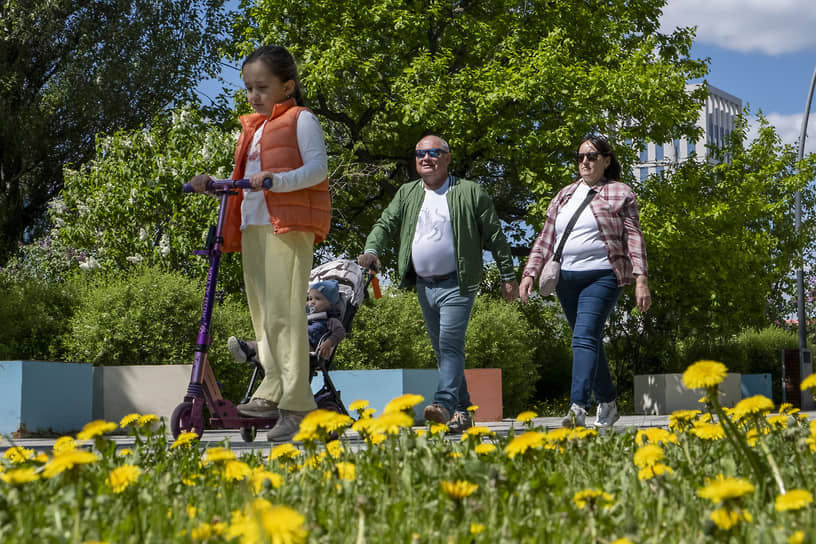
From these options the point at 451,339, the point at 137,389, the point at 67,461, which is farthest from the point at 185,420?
the point at 137,389

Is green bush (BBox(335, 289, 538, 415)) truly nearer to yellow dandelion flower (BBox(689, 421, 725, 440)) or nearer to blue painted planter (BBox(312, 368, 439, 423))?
blue painted planter (BBox(312, 368, 439, 423))

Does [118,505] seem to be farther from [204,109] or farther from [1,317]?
[204,109]

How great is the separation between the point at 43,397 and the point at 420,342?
5811mm

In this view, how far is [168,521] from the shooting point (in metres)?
2.17

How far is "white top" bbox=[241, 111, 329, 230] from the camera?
5.00 meters

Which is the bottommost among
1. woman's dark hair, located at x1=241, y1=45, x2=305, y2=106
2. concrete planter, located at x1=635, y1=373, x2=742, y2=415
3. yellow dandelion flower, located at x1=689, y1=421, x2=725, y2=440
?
concrete planter, located at x1=635, y1=373, x2=742, y2=415

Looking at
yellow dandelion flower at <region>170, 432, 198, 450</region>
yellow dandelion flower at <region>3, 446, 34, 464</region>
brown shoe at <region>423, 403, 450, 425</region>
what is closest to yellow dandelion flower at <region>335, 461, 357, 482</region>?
yellow dandelion flower at <region>170, 432, 198, 450</region>

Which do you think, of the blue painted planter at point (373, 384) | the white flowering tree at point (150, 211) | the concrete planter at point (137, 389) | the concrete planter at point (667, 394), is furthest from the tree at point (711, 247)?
the concrete planter at point (137, 389)

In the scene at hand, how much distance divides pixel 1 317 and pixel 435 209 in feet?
18.9

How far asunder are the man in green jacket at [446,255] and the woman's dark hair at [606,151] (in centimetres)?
82

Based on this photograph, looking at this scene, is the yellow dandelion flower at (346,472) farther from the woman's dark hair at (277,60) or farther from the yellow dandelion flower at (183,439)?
the woman's dark hair at (277,60)

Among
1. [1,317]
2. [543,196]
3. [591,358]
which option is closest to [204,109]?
[543,196]

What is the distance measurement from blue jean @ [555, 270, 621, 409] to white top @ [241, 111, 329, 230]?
1.94m

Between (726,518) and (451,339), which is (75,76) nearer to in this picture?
(451,339)
